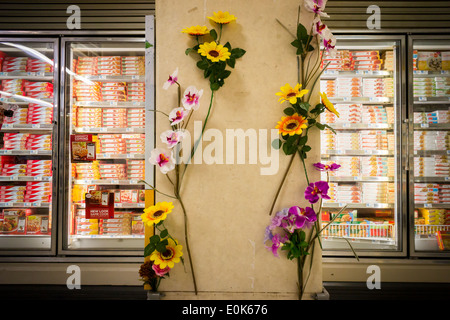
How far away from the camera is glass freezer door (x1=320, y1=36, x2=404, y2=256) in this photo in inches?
123

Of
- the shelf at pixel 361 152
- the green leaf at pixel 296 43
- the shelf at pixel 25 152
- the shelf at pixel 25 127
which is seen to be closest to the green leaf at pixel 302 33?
the green leaf at pixel 296 43

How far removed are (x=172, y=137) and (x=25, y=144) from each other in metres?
2.79

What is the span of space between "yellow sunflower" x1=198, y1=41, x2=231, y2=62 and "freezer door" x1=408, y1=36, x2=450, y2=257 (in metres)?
2.70

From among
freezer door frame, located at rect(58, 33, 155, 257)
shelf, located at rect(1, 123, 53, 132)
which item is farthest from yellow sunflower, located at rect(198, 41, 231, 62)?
shelf, located at rect(1, 123, 53, 132)

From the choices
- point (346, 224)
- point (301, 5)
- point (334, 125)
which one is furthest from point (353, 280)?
point (301, 5)

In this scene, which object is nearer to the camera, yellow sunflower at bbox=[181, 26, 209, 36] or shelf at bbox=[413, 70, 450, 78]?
yellow sunflower at bbox=[181, 26, 209, 36]

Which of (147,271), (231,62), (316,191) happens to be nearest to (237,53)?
(231,62)

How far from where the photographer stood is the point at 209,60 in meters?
1.41

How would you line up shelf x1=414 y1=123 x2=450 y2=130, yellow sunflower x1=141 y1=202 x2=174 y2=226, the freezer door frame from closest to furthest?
yellow sunflower x1=141 y1=202 x2=174 y2=226 → the freezer door frame → shelf x1=414 y1=123 x2=450 y2=130

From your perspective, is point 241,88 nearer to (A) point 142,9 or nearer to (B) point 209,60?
(B) point 209,60

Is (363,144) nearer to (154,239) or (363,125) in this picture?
(363,125)

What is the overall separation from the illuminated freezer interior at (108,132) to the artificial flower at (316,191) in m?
2.22

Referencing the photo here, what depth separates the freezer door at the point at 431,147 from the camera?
3.13 meters

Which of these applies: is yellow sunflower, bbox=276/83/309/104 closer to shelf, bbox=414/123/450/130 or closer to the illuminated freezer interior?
the illuminated freezer interior
